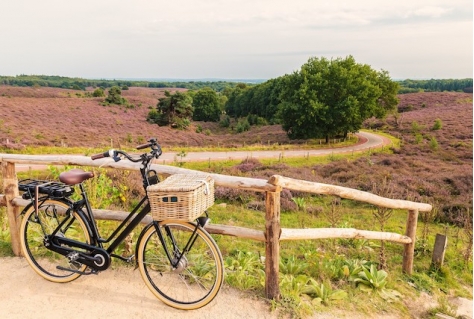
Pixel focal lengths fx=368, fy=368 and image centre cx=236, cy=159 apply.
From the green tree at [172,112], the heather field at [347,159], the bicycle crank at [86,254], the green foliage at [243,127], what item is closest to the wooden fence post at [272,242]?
the bicycle crank at [86,254]

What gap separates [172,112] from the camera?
53219mm

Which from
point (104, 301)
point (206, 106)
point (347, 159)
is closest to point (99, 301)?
point (104, 301)

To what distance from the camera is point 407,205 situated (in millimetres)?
5551

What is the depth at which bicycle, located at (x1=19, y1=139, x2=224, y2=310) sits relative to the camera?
3672 mm

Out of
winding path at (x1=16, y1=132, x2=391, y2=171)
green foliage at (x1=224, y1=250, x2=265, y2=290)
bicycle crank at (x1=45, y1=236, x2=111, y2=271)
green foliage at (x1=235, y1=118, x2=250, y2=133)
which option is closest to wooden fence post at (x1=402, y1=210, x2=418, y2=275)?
green foliage at (x1=224, y1=250, x2=265, y2=290)

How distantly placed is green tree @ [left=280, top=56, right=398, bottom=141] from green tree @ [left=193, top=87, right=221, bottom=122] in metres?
38.5

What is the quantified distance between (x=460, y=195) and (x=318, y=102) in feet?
74.2

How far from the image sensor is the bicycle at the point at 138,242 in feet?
12.0

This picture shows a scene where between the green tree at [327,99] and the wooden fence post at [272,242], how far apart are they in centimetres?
3253

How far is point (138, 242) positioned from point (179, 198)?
3.01ft

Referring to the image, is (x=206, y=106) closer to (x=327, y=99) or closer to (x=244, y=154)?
(x=327, y=99)

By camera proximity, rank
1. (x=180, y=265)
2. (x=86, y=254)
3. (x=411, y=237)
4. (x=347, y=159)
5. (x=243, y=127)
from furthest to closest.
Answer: (x=243, y=127)
(x=347, y=159)
(x=411, y=237)
(x=86, y=254)
(x=180, y=265)

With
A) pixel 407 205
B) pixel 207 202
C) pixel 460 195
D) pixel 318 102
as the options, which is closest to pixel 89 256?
pixel 207 202

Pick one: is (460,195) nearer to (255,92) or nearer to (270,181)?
(270,181)
